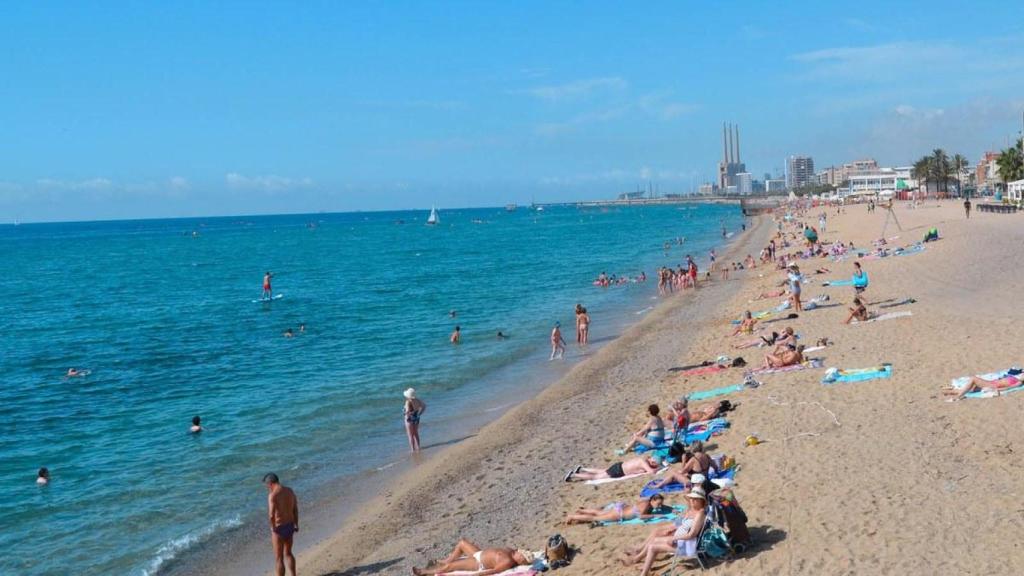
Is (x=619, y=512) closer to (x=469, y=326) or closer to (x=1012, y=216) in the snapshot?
(x=469, y=326)

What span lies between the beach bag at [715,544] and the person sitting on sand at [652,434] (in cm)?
434

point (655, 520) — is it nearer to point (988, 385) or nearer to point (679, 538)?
point (679, 538)

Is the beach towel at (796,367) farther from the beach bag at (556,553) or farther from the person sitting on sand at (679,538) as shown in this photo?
the beach bag at (556,553)

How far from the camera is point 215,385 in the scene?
894 inches

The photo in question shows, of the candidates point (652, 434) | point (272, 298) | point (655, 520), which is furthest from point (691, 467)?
point (272, 298)

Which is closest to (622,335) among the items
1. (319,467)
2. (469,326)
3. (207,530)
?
(469,326)

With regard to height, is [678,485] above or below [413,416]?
above

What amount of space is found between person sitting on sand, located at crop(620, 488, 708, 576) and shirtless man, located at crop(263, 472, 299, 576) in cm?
418

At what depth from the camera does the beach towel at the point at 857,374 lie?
567 inches

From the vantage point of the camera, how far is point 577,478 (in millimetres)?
11984

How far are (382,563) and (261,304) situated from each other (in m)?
35.0

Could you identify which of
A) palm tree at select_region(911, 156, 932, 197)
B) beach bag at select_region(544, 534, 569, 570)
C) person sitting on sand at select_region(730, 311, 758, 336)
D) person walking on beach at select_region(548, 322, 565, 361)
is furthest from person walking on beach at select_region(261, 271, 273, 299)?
palm tree at select_region(911, 156, 932, 197)

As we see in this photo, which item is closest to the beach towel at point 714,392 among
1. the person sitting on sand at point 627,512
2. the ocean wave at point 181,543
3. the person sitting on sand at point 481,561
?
the person sitting on sand at point 627,512

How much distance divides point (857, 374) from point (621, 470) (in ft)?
18.5
